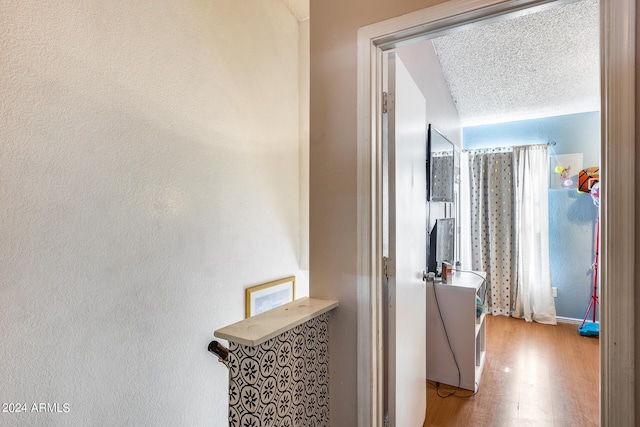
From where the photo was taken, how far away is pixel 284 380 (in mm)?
1014

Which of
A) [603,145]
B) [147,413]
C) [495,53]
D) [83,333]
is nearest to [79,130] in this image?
[83,333]

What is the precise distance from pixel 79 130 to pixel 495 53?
10.1 ft

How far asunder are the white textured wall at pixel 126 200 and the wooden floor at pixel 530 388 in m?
1.66

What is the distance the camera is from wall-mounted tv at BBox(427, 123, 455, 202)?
2461 millimetres

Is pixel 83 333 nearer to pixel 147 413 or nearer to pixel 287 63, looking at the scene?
pixel 147 413

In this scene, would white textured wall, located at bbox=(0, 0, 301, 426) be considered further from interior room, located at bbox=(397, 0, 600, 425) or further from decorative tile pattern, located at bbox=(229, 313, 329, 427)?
interior room, located at bbox=(397, 0, 600, 425)

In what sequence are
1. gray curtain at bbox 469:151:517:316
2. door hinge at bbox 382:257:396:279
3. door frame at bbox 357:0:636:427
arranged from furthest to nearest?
1. gray curtain at bbox 469:151:517:316
2. door hinge at bbox 382:257:396:279
3. door frame at bbox 357:0:636:427

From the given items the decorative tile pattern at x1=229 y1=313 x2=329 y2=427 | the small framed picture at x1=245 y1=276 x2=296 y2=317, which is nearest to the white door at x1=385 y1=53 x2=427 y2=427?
the decorative tile pattern at x1=229 y1=313 x2=329 y2=427

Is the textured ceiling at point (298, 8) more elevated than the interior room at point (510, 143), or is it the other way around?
the textured ceiling at point (298, 8)

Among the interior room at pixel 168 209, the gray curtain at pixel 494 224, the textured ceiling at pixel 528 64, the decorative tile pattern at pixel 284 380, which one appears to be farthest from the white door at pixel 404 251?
the gray curtain at pixel 494 224

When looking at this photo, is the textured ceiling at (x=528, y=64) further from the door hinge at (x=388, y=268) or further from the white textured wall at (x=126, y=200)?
the white textured wall at (x=126, y=200)

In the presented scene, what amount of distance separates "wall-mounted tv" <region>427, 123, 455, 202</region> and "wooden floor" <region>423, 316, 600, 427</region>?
153 centimetres

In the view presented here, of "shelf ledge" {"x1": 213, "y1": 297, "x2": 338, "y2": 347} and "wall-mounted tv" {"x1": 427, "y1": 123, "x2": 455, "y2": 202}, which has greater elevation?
"wall-mounted tv" {"x1": 427, "y1": 123, "x2": 455, "y2": 202}

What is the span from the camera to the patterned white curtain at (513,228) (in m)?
4.15
